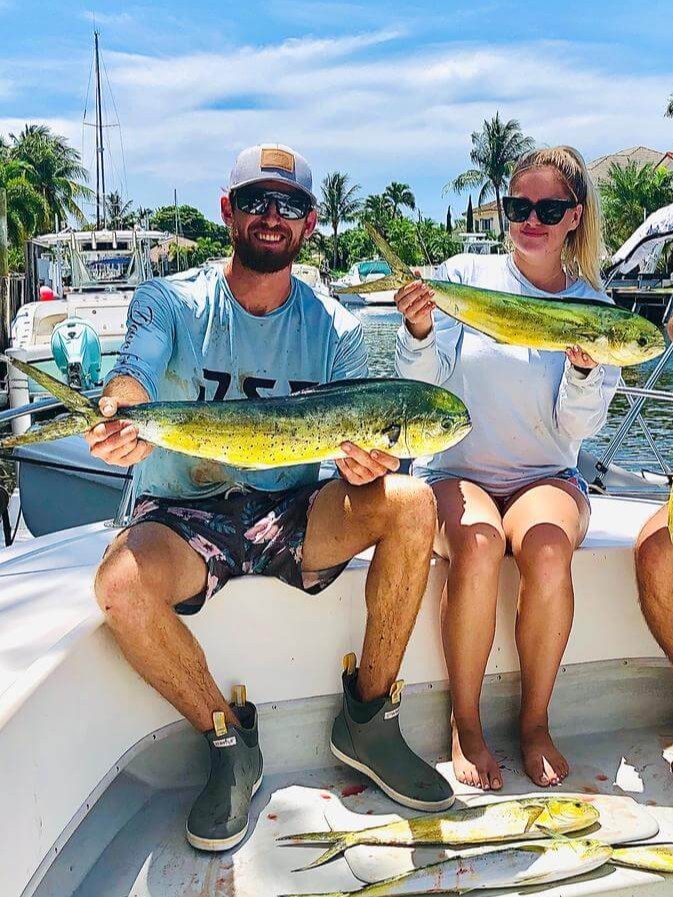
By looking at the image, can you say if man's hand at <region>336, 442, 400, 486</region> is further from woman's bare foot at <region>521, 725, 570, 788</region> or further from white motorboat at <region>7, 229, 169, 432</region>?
white motorboat at <region>7, 229, 169, 432</region>

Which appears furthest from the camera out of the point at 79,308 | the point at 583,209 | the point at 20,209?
the point at 20,209

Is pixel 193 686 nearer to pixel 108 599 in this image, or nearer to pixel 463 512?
pixel 108 599

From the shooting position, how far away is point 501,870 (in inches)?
84.3

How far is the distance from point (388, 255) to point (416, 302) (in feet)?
0.55

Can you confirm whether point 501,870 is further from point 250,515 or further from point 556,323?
point 556,323

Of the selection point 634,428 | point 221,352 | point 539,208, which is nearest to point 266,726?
point 221,352

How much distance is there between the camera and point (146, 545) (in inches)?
90.0

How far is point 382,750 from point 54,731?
941 millimetres

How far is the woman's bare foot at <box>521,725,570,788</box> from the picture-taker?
2.52 metres

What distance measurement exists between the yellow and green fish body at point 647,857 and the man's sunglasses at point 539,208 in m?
1.88

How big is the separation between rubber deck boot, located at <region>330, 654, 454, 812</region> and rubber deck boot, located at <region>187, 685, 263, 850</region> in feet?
0.91

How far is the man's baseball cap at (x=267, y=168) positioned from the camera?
8.25 ft

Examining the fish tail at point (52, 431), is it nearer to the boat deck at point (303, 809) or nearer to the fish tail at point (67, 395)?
the fish tail at point (67, 395)

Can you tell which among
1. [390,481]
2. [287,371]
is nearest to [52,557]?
[287,371]
